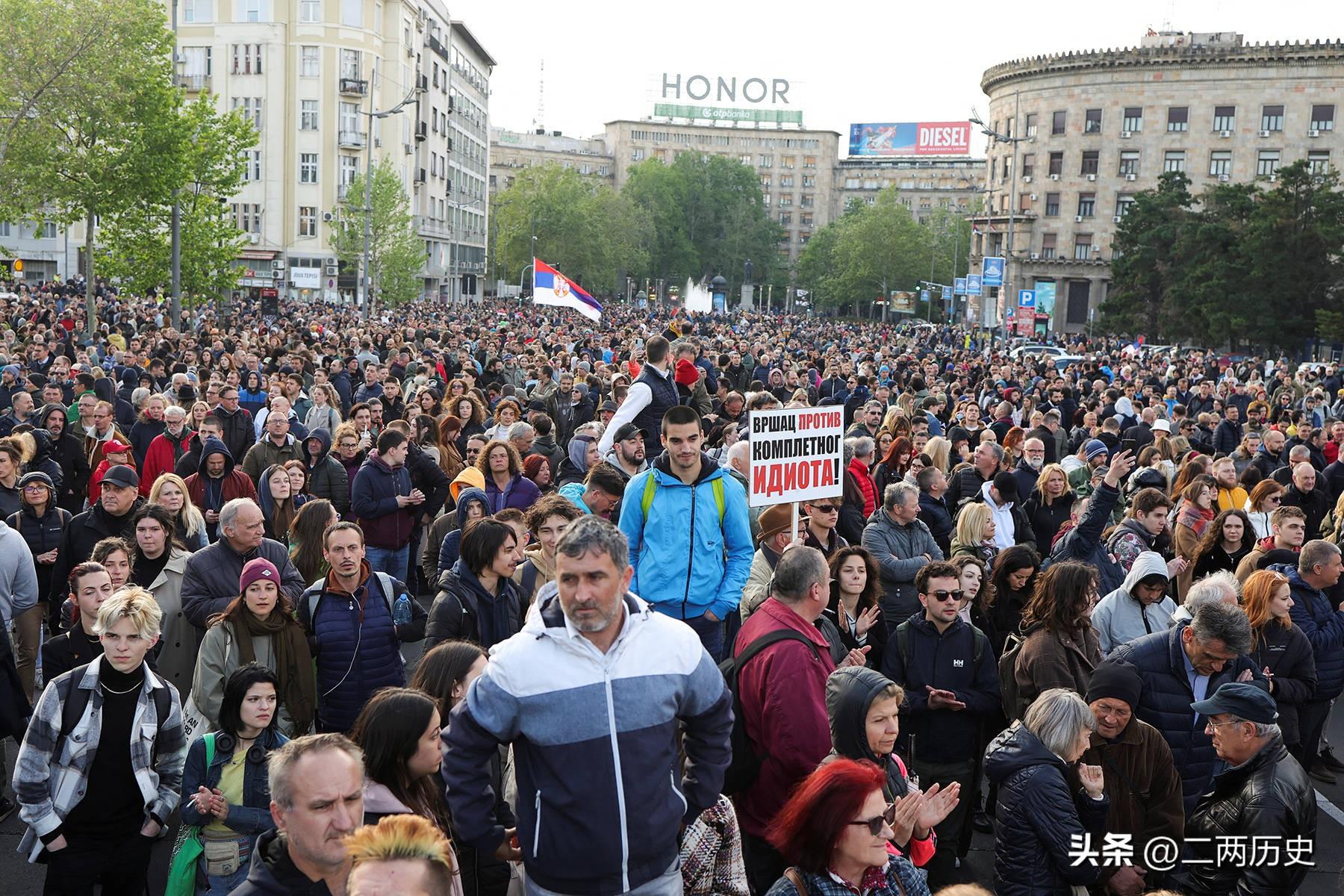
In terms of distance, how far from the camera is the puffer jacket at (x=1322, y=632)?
736 cm

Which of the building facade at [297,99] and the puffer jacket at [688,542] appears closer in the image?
the puffer jacket at [688,542]

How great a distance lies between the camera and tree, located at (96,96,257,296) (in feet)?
100

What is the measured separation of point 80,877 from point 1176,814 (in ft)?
14.8

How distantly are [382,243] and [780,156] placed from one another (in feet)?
374

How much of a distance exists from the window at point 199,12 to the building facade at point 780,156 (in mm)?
93724

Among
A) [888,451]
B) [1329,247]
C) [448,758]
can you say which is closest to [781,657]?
[448,758]

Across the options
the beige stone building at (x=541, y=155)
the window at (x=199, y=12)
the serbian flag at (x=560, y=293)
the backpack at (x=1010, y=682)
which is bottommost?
the backpack at (x=1010, y=682)

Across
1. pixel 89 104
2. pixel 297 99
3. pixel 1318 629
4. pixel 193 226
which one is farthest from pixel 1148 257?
pixel 1318 629

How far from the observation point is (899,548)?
26.0 feet

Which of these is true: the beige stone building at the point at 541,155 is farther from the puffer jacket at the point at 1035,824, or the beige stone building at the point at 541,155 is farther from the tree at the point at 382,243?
the puffer jacket at the point at 1035,824

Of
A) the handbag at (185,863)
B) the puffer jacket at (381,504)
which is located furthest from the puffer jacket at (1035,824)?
the puffer jacket at (381,504)

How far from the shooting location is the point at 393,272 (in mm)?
57688

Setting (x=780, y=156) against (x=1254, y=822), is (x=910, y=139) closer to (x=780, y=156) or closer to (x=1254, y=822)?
(x=780, y=156)

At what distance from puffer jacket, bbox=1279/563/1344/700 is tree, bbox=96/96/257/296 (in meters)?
27.8
